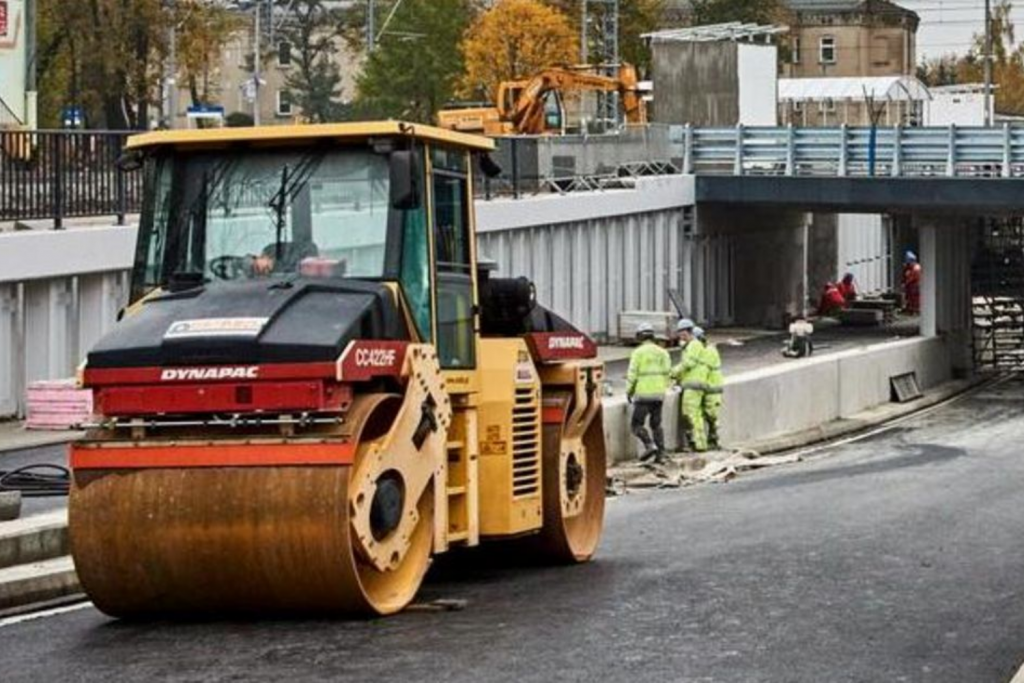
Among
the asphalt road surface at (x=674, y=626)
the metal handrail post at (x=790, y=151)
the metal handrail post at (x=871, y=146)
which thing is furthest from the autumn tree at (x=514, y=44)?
the asphalt road surface at (x=674, y=626)

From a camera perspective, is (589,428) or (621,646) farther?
(589,428)

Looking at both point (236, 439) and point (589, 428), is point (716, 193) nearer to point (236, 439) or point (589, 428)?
point (589, 428)

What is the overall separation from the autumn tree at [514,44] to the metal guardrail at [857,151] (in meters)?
22.9

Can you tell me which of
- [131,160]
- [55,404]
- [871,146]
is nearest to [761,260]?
[871,146]

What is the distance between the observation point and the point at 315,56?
116 metres

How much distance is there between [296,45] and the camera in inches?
4493

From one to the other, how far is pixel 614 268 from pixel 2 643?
39081mm

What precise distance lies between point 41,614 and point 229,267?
234 cm

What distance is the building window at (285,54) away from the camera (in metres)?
111

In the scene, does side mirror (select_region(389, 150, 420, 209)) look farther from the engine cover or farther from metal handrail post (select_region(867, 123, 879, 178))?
metal handrail post (select_region(867, 123, 879, 178))

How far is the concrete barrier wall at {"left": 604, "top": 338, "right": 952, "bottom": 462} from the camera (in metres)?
29.6

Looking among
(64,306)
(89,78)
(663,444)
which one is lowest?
(663,444)

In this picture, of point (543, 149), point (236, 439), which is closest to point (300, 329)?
point (236, 439)

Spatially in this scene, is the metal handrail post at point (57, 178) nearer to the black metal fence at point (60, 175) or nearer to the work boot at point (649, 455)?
the black metal fence at point (60, 175)
